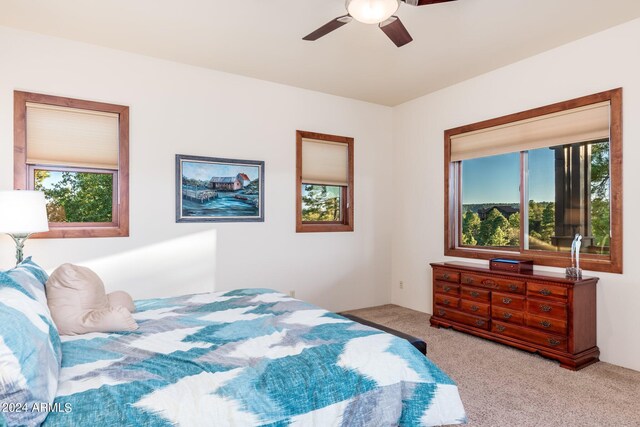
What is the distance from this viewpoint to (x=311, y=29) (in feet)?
10.4

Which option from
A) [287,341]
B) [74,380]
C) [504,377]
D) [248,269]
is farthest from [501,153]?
[74,380]

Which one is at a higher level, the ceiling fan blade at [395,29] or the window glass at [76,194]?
the ceiling fan blade at [395,29]

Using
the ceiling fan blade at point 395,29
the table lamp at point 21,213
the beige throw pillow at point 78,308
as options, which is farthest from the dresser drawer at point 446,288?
the table lamp at point 21,213

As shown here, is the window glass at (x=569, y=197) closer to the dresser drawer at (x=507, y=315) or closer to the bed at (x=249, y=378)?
the dresser drawer at (x=507, y=315)

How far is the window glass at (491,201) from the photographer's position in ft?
13.5

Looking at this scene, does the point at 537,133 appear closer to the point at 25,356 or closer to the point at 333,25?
the point at 333,25

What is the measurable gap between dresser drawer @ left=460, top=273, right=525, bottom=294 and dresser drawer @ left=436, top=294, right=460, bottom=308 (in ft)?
0.74

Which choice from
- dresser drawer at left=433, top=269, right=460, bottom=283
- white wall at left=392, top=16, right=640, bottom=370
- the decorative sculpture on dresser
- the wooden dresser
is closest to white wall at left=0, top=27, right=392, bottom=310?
white wall at left=392, top=16, right=640, bottom=370

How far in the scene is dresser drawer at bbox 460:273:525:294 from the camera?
11.3ft

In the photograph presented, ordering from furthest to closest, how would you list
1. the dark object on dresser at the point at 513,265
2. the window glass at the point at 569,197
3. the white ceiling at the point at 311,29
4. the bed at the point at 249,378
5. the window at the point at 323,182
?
the window at the point at 323,182 < the dark object on dresser at the point at 513,265 < the window glass at the point at 569,197 < the white ceiling at the point at 311,29 < the bed at the point at 249,378

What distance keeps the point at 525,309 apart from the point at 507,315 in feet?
0.64

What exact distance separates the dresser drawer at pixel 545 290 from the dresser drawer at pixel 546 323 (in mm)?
192

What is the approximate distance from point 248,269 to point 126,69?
2.33m

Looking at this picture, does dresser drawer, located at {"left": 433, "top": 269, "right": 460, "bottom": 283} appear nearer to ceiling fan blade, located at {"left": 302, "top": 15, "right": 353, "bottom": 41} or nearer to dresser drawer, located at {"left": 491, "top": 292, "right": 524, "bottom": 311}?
dresser drawer, located at {"left": 491, "top": 292, "right": 524, "bottom": 311}
